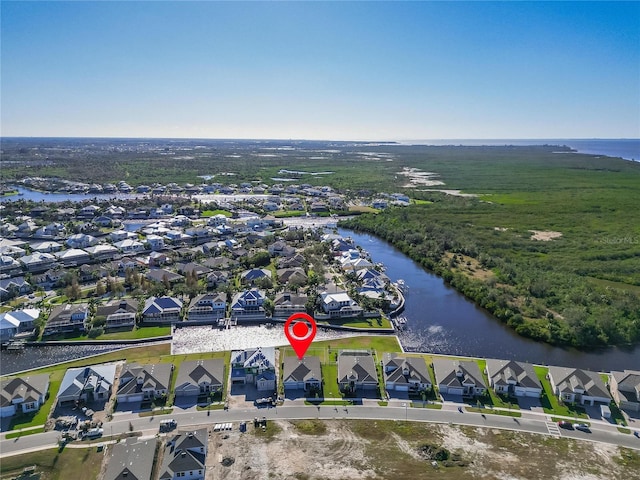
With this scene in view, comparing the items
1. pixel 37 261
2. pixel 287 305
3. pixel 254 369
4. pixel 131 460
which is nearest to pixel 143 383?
pixel 131 460

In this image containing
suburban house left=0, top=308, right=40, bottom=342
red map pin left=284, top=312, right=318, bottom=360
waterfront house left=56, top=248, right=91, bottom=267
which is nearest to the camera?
red map pin left=284, top=312, right=318, bottom=360

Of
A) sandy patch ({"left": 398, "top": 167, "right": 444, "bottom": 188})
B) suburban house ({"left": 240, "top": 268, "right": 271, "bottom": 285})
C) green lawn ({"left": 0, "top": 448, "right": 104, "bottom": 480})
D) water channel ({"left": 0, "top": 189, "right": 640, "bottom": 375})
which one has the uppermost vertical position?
sandy patch ({"left": 398, "top": 167, "right": 444, "bottom": 188})

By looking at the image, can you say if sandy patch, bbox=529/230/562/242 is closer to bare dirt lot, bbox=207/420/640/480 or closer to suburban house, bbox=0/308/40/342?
bare dirt lot, bbox=207/420/640/480

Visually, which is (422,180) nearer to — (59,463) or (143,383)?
(143,383)

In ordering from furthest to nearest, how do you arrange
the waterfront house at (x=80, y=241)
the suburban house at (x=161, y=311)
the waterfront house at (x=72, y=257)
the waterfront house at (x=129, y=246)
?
the waterfront house at (x=80, y=241) < the waterfront house at (x=129, y=246) < the waterfront house at (x=72, y=257) < the suburban house at (x=161, y=311)

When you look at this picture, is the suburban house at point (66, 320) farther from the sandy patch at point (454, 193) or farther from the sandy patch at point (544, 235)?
the sandy patch at point (454, 193)

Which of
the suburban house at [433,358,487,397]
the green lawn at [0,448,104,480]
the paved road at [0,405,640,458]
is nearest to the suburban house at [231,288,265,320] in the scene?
the paved road at [0,405,640,458]

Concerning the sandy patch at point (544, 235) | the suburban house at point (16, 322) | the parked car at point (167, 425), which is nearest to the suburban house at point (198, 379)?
the parked car at point (167, 425)
